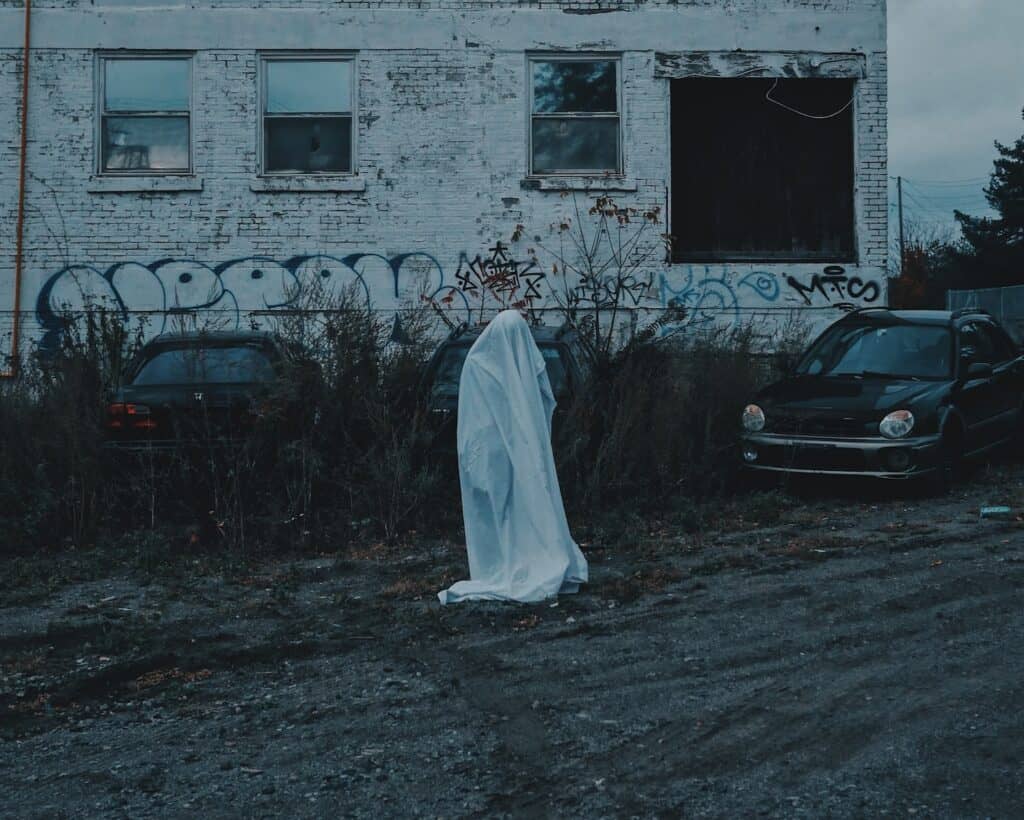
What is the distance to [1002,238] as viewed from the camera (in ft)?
156

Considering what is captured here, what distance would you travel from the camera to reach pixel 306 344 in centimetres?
1051

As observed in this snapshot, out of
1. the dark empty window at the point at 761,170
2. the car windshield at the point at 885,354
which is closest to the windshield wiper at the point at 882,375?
the car windshield at the point at 885,354

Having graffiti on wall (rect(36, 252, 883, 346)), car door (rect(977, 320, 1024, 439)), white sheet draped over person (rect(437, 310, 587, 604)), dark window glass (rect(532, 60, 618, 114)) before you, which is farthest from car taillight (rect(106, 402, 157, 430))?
car door (rect(977, 320, 1024, 439))

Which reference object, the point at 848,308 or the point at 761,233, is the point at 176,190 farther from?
the point at 848,308

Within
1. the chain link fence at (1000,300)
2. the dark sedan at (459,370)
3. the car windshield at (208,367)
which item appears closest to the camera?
the car windshield at (208,367)

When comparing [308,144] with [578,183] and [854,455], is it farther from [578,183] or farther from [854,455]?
[854,455]

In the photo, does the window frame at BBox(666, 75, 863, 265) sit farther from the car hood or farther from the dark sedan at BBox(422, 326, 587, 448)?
the car hood

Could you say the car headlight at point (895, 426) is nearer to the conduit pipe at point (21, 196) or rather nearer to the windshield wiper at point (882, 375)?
the windshield wiper at point (882, 375)

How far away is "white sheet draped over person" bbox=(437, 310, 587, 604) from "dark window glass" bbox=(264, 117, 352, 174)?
335 inches

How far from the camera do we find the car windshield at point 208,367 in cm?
1027

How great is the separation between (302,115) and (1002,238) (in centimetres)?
3821

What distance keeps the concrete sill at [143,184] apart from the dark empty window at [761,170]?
19.9ft

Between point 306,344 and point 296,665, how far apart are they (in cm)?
467

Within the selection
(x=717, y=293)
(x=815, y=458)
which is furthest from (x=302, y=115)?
(x=815, y=458)
